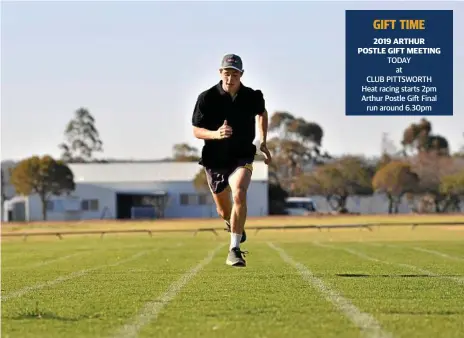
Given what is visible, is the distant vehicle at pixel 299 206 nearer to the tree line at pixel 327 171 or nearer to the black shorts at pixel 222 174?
the tree line at pixel 327 171

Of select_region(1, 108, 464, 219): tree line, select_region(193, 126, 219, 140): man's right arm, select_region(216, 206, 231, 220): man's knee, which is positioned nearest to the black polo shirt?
select_region(193, 126, 219, 140): man's right arm

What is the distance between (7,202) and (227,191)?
10215cm

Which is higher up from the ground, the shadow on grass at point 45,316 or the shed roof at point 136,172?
the shed roof at point 136,172

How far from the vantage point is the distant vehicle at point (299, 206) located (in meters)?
113

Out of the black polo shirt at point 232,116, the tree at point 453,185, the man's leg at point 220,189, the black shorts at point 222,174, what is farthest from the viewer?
the tree at point 453,185

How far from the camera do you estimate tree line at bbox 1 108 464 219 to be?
352ft

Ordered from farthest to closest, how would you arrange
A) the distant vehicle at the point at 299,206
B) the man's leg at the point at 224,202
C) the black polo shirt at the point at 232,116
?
the distant vehicle at the point at 299,206, the man's leg at the point at 224,202, the black polo shirt at the point at 232,116

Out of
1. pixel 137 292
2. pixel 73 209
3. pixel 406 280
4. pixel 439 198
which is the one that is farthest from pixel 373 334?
pixel 439 198

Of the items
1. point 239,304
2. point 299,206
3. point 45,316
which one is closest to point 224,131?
point 239,304

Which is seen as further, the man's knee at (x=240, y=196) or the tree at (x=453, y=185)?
the tree at (x=453, y=185)

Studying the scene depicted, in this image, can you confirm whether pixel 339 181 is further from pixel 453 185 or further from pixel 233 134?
pixel 233 134

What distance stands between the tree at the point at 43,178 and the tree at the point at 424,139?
45093mm

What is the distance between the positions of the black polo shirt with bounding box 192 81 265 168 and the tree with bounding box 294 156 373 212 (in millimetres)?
103408

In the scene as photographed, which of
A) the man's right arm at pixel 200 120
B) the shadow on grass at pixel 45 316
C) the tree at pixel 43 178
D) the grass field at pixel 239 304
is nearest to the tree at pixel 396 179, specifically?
the tree at pixel 43 178
